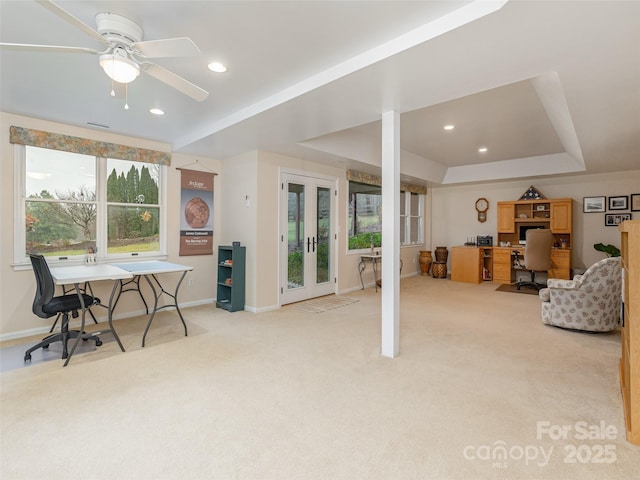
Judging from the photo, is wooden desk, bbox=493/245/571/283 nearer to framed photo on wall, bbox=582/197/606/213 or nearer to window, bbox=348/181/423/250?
framed photo on wall, bbox=582/197/606/213

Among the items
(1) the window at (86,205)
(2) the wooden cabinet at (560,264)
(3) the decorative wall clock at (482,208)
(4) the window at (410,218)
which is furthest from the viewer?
(4) the window at (410,218)

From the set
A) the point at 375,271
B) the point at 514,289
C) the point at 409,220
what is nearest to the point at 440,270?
the point at 409,220

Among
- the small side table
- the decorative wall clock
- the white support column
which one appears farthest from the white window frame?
the white support column

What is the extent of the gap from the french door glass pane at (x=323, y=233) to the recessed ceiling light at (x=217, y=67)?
10.1ft

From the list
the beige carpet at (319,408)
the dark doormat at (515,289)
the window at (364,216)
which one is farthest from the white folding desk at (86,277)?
the dark doormat at (515,289)

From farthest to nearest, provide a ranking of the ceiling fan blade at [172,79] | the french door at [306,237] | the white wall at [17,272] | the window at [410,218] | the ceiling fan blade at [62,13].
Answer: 1. the window at [410,218]
2. the french door at [306,237]
3. the white wall at [17,272]
4. the ceiling fan blade at [172,79]
5. the ceiling fan blade at [62,13]

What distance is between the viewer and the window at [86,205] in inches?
146

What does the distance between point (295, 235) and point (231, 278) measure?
123cm

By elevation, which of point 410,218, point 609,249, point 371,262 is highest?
point 410,218

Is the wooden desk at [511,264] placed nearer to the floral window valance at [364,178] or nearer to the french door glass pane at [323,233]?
the floral window valance at [364,178]

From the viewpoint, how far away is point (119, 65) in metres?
2.02

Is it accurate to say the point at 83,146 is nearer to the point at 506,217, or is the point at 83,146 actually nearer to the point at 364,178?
the point at 364,178

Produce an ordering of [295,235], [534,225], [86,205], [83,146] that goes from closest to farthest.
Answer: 1. [83,146]
2. [86,205]
3. [295,235]
4. [534,225]

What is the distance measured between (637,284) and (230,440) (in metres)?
2.58
